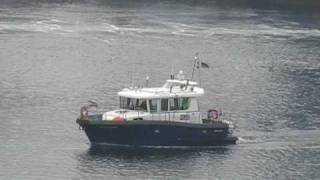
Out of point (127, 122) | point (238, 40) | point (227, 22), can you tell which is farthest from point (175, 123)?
point (227, 22)

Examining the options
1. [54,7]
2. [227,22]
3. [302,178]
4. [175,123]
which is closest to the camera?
[302,178]

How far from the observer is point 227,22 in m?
166

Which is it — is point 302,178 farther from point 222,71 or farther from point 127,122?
point 222,71

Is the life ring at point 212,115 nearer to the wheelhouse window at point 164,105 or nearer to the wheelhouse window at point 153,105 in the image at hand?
the wheelhouse window at point 164,105

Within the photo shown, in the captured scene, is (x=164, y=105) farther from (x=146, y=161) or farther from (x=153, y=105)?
(x=146, y=161)

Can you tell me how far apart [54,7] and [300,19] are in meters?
43.1

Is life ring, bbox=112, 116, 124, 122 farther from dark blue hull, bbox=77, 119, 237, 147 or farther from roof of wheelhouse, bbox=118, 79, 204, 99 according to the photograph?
roof of wheelhouse, bbox=118, 79, 204, 99

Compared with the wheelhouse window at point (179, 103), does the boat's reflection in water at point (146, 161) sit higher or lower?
lower

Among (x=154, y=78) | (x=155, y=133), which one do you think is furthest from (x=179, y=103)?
(x=154, y=78)

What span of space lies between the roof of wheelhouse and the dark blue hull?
1987 mm

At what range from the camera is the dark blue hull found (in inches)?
2766

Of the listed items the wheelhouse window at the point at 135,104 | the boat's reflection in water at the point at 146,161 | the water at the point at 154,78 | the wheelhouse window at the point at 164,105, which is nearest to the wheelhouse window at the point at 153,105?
the wheelhouse window at the point at 135,104

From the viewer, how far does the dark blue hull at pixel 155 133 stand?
70250mm

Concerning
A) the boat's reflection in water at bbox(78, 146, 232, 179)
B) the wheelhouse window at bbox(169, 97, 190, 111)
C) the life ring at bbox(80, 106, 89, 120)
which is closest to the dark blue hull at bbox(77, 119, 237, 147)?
the boat's reflection in water at bbox(78, 146, 232, 179)
